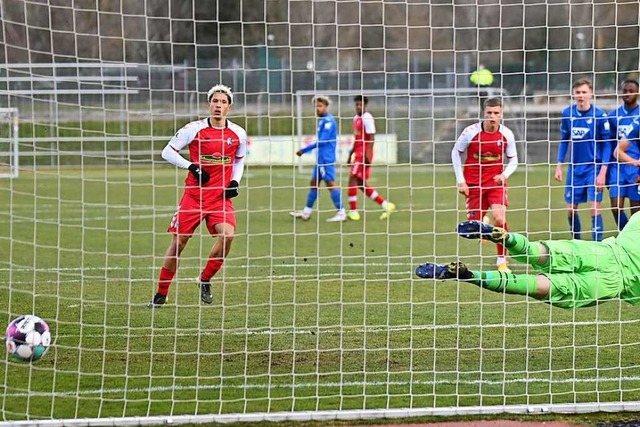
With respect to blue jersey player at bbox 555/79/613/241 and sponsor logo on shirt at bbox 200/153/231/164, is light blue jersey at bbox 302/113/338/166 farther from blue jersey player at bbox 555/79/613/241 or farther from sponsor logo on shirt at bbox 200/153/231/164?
sponsor logo on shirt at bbox 200/153/231/164

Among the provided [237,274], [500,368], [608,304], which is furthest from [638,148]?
[500,368]

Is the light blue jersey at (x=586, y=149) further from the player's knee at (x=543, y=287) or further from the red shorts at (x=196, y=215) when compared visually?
the player's knee at (x=543, y=287)

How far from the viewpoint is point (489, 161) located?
10.6m

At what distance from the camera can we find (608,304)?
29.6ft

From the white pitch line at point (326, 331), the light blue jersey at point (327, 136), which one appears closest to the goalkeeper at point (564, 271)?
the white pitch line at point (326, 331)

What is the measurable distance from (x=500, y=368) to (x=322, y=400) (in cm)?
143

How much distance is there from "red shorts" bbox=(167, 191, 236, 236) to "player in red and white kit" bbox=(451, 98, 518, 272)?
2515mm

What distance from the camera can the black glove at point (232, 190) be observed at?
829 cm

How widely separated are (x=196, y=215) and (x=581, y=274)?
354 cm

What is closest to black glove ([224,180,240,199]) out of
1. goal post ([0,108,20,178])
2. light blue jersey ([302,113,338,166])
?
goal post ([0,108,20,178])

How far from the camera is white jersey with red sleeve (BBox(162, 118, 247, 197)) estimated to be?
860 cm

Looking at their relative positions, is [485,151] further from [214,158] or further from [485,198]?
[214,158]

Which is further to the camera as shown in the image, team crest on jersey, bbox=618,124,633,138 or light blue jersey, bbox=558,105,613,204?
light blue jersey, bbox=558,105,613,204

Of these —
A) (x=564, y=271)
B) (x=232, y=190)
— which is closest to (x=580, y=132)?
(x=232, y=190)
